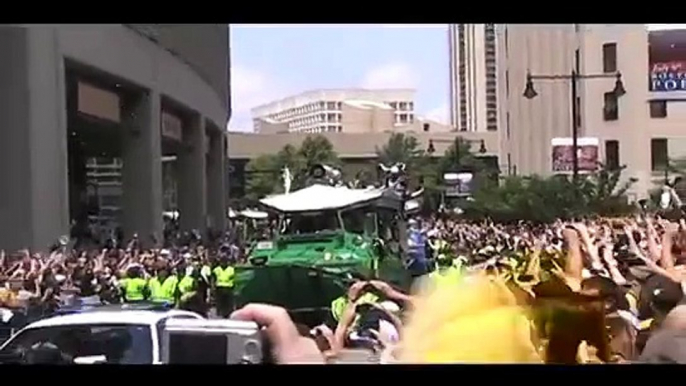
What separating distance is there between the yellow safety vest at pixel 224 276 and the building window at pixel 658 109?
1495 millimetres

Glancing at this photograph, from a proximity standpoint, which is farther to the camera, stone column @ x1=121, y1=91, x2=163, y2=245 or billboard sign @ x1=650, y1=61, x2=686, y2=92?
stone column @ x1=121, y1=91, x2=163, y2=245

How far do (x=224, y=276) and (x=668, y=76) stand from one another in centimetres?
161

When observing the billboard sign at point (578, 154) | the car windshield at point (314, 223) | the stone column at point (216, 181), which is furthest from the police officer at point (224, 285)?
the billboard sign at point (578, 154)

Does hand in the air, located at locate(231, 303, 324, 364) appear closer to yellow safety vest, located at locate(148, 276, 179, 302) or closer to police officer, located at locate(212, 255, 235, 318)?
police officer, located at locate(212, 255, 235, 318)

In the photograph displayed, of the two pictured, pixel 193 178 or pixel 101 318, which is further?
pixel 193 178

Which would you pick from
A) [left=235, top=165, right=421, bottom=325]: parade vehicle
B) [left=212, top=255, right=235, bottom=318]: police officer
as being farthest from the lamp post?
[left=212, top=255, right=235, bottom=318]: police officer

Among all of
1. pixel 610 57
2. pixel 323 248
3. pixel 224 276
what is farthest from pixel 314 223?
pixel 610 57

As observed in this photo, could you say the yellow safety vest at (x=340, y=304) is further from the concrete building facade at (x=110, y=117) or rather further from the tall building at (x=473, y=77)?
the tall building at (x=473, y=77)

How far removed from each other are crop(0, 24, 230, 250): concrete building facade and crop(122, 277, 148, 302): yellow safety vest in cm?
16

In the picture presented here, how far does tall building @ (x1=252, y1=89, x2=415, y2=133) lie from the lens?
454 centimetres

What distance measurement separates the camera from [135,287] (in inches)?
180

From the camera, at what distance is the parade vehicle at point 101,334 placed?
4.51 metres

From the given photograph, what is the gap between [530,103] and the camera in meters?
4.56

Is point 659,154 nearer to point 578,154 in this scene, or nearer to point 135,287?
point 578,154
